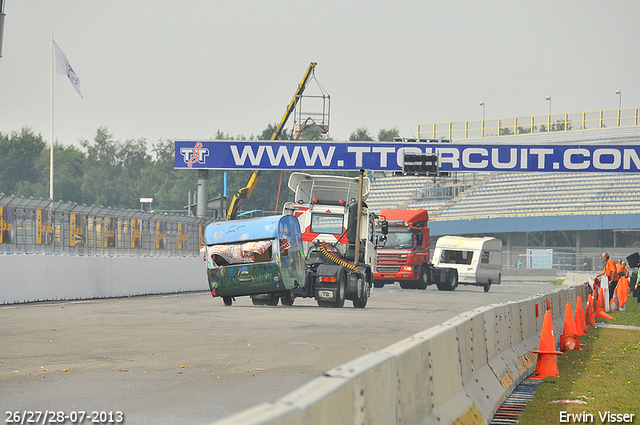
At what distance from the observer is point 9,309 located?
802 inches

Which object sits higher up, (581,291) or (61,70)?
(61,70)

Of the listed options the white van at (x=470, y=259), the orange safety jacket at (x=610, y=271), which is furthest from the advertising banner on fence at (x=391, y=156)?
the orange safety jacket at (x=610, y=271)

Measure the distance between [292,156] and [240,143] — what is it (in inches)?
98.1

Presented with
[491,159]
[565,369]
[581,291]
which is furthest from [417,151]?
[565,369]

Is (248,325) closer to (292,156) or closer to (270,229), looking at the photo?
(270,229)

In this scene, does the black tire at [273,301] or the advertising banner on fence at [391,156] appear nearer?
the black tire at [273,301]

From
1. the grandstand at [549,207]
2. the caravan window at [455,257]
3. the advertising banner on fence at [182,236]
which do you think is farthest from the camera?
the grandstand at [549,207]

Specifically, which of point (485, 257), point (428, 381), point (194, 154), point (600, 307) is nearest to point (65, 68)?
point (194, 154)

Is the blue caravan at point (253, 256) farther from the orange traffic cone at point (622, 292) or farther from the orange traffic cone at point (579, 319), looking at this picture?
the orange traffic cone at point (622, 292)

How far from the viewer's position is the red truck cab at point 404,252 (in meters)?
40.3

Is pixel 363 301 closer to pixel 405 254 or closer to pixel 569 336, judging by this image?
pixel 569 336

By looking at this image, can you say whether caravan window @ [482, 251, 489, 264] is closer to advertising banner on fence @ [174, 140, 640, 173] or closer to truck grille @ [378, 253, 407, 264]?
advertising banner on fence @ [174, 140, 640, 173]

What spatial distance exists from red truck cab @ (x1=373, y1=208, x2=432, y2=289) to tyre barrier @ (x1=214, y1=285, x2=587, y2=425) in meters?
27.4

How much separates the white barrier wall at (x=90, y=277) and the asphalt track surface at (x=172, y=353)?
3.05 feet
